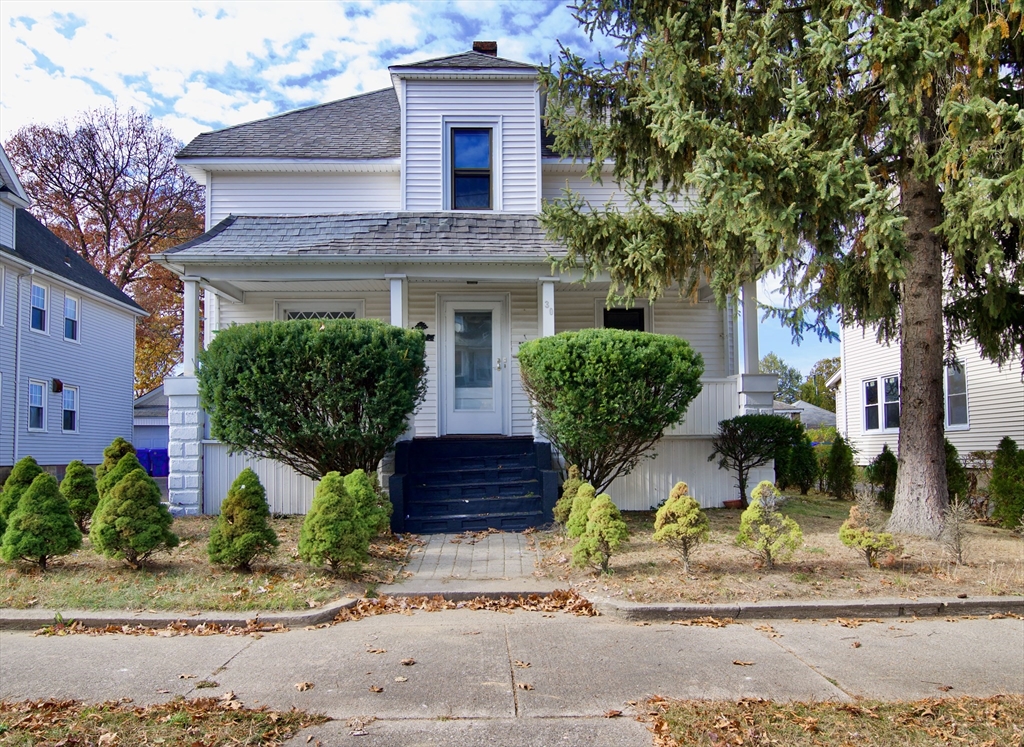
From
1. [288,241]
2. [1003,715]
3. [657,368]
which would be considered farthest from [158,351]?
[1003,715]

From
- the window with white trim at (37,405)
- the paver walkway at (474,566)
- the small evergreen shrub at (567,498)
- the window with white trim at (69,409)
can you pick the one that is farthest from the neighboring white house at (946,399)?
the window with white trim at (69,409)

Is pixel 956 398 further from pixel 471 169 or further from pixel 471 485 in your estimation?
pixel 471 485

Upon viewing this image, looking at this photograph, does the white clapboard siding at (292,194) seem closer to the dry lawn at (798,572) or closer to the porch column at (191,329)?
the porch column at (191,329)

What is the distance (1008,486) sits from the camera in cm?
920

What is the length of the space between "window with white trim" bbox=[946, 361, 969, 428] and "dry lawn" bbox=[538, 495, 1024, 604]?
366 inches

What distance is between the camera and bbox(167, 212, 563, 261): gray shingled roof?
1080 cm

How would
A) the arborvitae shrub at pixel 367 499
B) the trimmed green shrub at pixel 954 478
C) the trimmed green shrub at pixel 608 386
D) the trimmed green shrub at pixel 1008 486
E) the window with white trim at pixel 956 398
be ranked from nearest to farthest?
the arborvitae shrub at pixel 367 499
the trimmed green shrub at pixel 608 386
the trimmed green shrub at pixel 1008 486
the trimmed green shrub at pixel 954 478
the window with white trim at pixel 956 398

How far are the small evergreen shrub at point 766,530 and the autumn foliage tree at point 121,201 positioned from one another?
1126 inches

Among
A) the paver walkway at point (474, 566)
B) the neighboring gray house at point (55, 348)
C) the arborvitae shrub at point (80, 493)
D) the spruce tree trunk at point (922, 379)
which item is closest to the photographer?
the paver walkway at point (474, 566)

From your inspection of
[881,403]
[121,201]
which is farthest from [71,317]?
[881,403]

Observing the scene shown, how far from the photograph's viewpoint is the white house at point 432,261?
1062cm

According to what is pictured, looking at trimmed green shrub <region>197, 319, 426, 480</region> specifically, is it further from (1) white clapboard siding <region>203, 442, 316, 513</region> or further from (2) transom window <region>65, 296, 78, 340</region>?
(2) transom window <region>65, 296, 78, 340</region>

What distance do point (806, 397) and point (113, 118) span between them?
47.0m

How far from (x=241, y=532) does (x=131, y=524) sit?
1.03 metres
